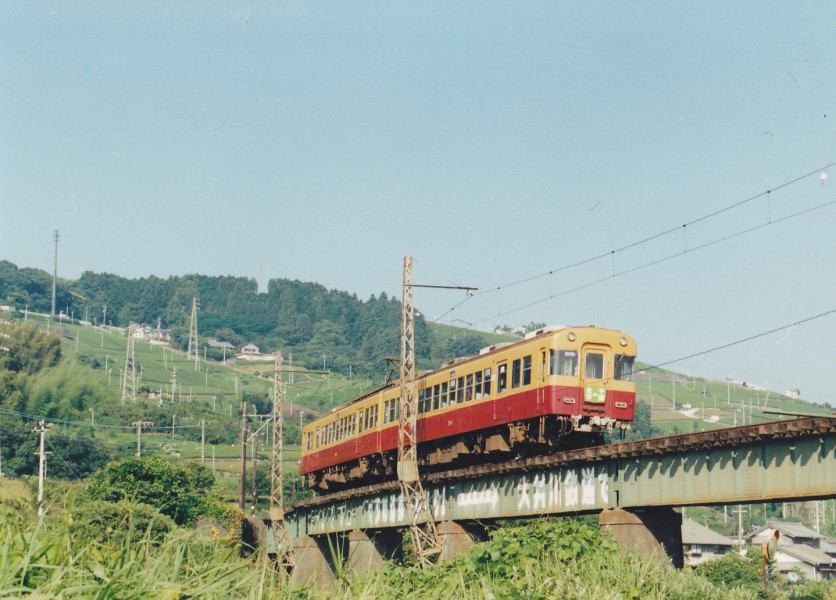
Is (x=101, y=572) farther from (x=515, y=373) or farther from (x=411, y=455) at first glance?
(x=411, y=455)

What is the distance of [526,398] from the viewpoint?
30.4 metres

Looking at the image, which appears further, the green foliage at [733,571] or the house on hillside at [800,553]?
the house on hillside at [800,553]

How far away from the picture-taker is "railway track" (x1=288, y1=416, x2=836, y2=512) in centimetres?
2154

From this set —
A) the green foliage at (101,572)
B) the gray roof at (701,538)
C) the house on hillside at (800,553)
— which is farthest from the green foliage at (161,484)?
the green foliage at (101,572)

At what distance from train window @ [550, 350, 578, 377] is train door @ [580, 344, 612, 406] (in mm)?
334

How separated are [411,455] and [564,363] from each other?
24.5 ft

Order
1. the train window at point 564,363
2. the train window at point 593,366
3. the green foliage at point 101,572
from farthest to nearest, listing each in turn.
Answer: the train window at point 593,366 → the train window at point 564,363 → the green foliage at point 101,572

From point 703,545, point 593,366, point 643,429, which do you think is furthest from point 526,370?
point 643,429

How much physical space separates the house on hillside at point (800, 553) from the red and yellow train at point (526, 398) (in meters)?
74.3

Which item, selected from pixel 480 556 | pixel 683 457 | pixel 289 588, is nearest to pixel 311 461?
pixel 683 457

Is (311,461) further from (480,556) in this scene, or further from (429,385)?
(480,556)

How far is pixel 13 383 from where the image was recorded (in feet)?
513

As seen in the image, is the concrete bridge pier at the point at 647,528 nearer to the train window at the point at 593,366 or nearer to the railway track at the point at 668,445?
the railway track at the point at 668,445

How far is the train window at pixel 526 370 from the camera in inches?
1200
